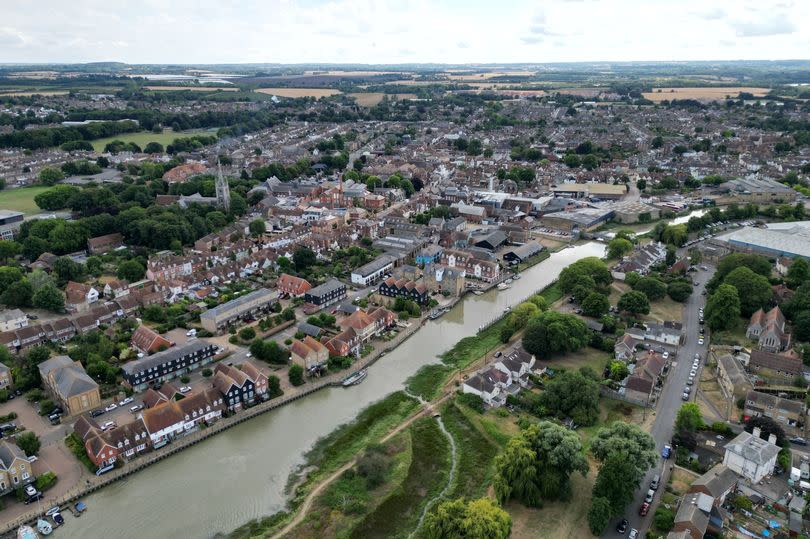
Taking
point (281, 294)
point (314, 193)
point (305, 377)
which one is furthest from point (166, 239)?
point (305, 377)

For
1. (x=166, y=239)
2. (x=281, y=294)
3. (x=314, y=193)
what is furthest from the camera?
(x=314, y=193)

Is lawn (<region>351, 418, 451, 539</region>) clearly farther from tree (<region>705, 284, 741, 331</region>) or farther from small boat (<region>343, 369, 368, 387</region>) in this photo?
tree (<region>705, 284, 741, 331</region>)

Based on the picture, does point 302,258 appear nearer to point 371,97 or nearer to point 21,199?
point 21,199

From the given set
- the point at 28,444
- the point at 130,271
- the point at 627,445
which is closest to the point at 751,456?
the point at 627,445

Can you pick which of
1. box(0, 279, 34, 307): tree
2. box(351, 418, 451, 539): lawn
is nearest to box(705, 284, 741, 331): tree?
box(351, 418, 451, 539): lawn

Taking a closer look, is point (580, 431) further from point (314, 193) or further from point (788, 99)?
point (788, 99)

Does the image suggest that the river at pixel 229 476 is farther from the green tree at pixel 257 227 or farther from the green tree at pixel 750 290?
the green tree at pixel 257 227
